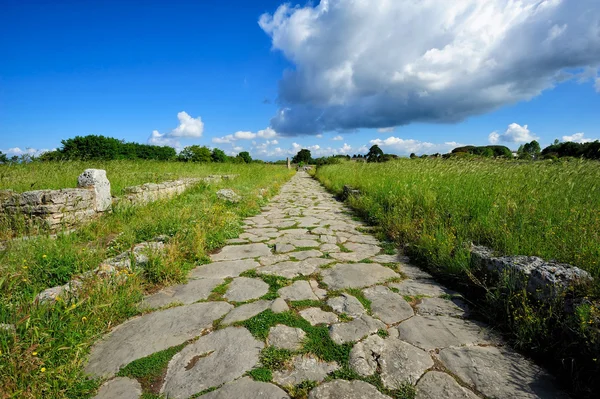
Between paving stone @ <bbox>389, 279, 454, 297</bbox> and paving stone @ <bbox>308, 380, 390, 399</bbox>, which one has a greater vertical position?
paving stone @ <bbox>389, 279, 454, 297</bbox>

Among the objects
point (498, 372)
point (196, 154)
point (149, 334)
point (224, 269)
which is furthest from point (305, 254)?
point (196, 154)

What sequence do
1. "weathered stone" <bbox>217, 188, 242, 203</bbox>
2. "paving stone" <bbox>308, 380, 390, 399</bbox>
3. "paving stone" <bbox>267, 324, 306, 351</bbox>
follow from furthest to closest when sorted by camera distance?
1. "weathered stone" <bbox>217, 188, 242, 203</bbox>
2. "paving stone" <bbox>267, 324, 306, 351</bbox>
3. "paving stone" <bbox>308, 380, 390, 399</bbox>

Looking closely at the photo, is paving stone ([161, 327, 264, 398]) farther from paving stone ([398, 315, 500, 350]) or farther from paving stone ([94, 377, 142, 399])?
paving stone ([398, 315, 500, 350])

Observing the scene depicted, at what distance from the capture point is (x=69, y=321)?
6.39ft

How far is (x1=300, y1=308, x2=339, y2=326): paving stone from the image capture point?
2.17 metres

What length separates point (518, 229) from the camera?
3.07 m

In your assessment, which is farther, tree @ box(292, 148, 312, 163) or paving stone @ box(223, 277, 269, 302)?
tree @ box(292, 148, 312, 163)

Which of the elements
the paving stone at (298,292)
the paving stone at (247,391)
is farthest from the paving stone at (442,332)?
the paving stone at (247,391)

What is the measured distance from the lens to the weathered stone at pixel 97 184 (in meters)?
4.94

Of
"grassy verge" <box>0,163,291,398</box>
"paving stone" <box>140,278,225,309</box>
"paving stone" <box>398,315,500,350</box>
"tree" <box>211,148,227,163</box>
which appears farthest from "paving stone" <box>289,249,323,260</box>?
"tree" <box>211,148,227,163</box>

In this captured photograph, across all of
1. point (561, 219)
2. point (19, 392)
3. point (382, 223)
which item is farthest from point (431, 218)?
point (19, 392)

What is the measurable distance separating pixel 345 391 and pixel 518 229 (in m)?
2.80

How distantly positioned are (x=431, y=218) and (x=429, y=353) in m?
2.92

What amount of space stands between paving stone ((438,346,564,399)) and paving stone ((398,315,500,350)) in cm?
8
